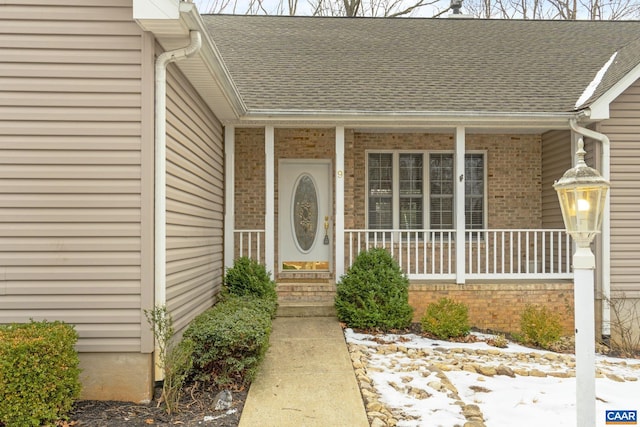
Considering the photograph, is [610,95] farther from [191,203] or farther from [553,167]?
[191,203]

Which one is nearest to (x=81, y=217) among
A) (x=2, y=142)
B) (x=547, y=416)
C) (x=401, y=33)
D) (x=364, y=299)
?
(x=2, y=142)

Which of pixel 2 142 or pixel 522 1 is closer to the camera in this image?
pixel 2 142

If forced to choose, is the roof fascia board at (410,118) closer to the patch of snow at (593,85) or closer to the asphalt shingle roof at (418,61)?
the asphalt shingle roof at (418,61)

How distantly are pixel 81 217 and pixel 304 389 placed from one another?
8.80 feet

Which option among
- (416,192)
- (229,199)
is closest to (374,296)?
(229,199)

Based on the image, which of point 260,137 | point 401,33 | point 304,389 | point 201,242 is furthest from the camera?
point 401,33

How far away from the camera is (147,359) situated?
4203mm

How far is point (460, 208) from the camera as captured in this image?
7.55m

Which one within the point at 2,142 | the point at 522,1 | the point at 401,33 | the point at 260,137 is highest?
the point at 522,1

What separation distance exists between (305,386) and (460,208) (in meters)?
4.21

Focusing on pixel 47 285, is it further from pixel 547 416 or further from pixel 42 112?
pixel 547 416

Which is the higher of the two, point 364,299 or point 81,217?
point 81,217

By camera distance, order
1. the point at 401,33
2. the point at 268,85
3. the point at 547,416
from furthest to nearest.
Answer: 1. the point at 401,33
2. the point at 268,85
3. the point at 547,416

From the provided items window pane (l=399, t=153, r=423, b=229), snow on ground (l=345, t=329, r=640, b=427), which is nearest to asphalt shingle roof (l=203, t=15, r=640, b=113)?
window pane (l=399, t=153, r=423, b=229)
